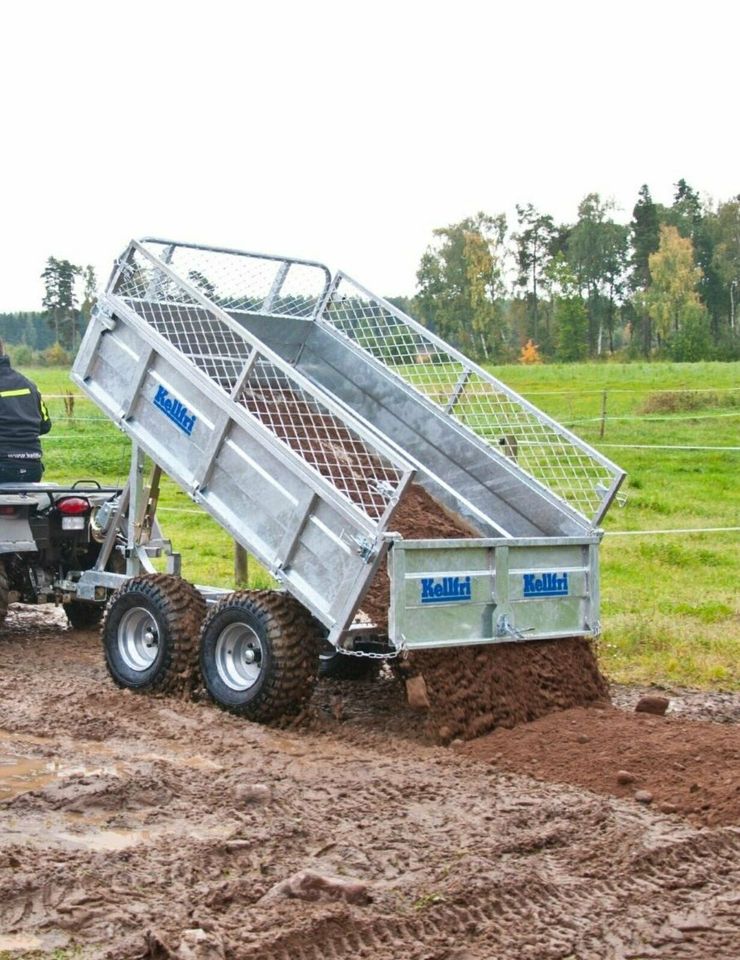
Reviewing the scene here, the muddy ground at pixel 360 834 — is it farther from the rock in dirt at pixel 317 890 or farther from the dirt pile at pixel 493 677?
the dirt pile at pixel 493 677

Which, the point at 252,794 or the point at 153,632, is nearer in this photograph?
the point at 252,794

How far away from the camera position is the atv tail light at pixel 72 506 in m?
10.3

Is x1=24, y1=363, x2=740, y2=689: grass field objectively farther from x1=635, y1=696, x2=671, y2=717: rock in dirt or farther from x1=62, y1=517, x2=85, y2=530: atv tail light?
x1=62, y1=517, x2=85, y2=530: atv tail light

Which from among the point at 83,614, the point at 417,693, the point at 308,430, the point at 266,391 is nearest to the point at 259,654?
the point at 417,693

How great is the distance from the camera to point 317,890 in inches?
192

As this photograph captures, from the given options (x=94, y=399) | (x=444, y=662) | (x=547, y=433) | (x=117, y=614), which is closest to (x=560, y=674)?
(x=444, y=662)

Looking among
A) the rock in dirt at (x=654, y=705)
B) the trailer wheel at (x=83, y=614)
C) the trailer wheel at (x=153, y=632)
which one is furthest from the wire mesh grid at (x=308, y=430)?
the trailer wheel at (x=83, y=614)

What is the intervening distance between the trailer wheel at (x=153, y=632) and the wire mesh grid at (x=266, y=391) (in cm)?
120

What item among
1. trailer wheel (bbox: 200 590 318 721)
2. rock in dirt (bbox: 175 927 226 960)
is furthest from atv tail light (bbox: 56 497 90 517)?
rock in dirt (bbox: 175 927 226 960)

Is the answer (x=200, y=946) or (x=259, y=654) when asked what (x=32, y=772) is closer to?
(x=259, y=654)

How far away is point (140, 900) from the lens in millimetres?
4840

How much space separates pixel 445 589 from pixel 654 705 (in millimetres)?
1528

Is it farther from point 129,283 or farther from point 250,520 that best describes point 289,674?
point 129,283

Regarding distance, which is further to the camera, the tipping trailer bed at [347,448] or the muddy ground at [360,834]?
the tipping trailer bed at [347,448]
